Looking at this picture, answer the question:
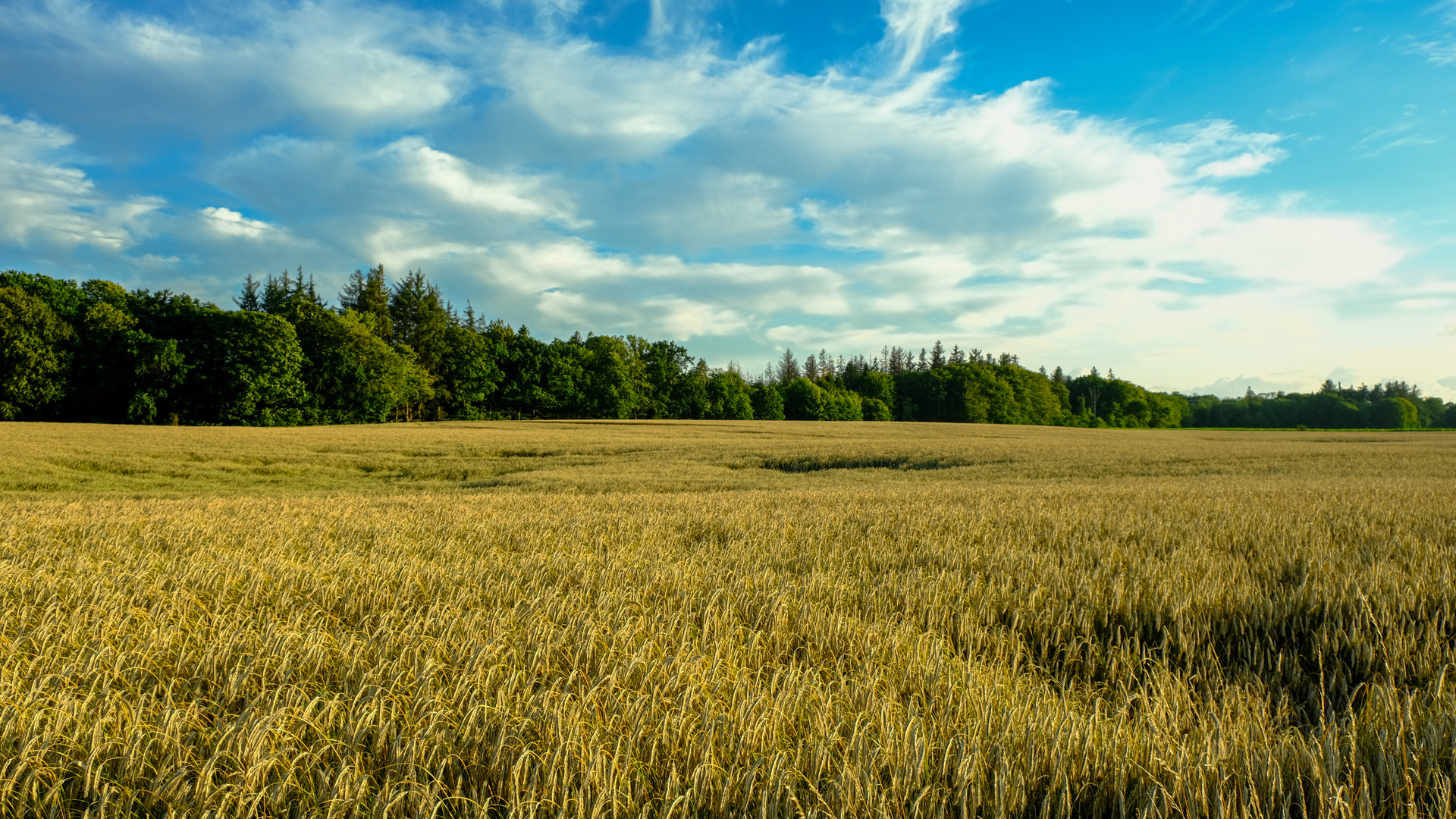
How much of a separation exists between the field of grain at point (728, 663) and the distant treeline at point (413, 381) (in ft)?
202

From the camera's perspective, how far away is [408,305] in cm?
8738

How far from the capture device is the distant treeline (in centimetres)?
5534

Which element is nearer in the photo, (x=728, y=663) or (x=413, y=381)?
(x=728, y=663)

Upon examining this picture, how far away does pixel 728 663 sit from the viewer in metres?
3.07

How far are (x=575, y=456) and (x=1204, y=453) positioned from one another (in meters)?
27.6

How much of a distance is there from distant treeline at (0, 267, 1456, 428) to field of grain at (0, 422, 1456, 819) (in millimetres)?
61638

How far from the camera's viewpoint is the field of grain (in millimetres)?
2045

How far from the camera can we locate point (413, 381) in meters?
70.6

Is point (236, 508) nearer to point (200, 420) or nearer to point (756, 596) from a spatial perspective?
point (756, 596)

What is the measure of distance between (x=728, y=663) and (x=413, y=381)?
7528cm

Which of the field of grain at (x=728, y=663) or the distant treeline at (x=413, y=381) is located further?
the distant treeline at (x=413, y=381)

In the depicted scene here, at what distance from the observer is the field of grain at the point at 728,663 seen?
204 centimetres

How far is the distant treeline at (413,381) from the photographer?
5534 cm

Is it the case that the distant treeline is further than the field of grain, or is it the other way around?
the distant treeline
